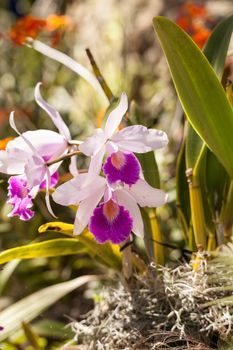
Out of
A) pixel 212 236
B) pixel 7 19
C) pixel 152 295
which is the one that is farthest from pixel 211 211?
pixel 7 19

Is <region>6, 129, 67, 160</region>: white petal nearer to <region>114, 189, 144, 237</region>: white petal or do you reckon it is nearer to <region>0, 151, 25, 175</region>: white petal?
<region>0, 151, 25, 175</region>: white petal

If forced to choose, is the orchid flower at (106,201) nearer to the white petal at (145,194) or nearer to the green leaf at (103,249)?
the white petal at (145,194)

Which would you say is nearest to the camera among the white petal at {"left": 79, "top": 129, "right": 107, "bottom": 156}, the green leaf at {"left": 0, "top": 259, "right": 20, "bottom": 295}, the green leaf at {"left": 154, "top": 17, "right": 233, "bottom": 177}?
the white petal at {"left": 79, "top": 129, "right": 107, "bottom": 156}

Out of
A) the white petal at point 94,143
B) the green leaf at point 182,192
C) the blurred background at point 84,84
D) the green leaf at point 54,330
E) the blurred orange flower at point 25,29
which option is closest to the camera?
the white petal at point 94,143

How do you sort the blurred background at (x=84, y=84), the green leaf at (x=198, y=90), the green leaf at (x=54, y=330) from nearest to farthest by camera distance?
the green leaf at (x=198, y=90) < the green leaf at (x=54, y=330) < the blurred background at (x=84, y=84)

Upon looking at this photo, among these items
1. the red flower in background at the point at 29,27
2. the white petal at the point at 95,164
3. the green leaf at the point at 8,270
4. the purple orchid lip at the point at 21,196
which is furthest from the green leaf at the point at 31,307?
the red flower in background at the point at 29,27

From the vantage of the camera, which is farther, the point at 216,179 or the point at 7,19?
the point at 7,19

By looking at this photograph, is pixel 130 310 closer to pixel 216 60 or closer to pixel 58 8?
pixel 216 60

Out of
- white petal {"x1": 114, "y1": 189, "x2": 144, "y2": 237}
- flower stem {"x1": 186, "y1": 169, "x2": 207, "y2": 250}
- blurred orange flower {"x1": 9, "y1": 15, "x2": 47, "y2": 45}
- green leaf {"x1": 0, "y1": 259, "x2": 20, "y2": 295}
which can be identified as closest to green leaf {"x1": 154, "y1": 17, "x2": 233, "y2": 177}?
flower stem {"x1": 186, "y1": 169, "x2": 207, "y2": 250}
